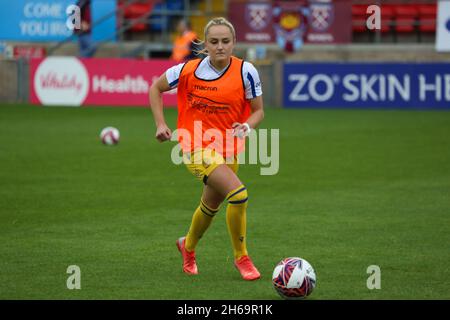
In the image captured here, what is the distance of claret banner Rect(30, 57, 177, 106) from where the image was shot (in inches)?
1020

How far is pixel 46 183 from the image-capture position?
13773mm

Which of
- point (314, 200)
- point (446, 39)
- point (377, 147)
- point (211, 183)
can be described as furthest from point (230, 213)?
point (446, 39)

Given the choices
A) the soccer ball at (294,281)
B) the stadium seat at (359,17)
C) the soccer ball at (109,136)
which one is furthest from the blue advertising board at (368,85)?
the soccer ball at (294,281)

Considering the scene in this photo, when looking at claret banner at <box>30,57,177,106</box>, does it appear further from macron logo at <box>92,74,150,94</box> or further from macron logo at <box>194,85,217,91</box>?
macron logo at <box>194,85,217,91</box>

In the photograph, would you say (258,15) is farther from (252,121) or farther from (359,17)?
(252,121)

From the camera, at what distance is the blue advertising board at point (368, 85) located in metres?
24.9

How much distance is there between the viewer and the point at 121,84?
87.1 feet

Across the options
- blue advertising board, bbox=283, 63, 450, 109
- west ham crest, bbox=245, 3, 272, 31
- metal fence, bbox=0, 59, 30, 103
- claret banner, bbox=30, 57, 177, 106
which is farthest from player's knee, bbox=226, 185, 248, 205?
west ham crest, bbox=245, 3, 272, 31

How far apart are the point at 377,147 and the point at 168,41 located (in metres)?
14.2

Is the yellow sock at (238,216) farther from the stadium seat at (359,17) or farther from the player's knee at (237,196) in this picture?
the stadium seat at (359,17)

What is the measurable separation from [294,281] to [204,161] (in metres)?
1.40

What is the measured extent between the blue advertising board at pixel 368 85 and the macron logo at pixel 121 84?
3739mm

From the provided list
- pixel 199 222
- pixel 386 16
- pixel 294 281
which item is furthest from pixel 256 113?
pixel 386 16
